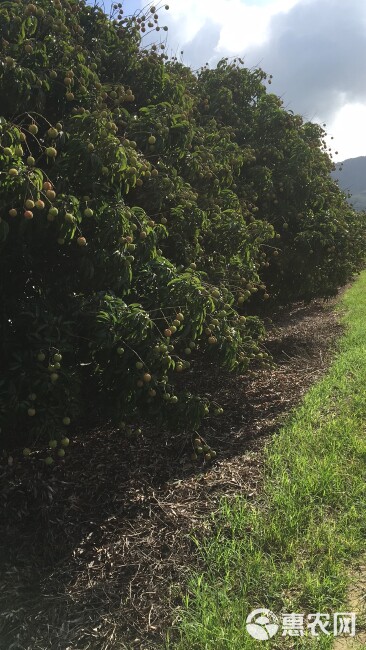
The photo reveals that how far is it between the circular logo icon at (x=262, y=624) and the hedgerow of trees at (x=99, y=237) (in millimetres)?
1286

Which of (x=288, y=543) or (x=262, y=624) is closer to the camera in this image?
(x=262, y=624)

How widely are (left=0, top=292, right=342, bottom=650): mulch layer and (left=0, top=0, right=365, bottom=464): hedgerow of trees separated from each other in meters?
0.43

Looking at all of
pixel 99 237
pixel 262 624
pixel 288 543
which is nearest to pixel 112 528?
pixel 288 543

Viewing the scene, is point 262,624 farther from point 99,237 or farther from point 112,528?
point 99,237

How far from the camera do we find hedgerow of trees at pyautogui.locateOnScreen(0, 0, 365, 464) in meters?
2.96

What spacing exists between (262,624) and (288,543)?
60cm

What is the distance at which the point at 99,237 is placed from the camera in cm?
320

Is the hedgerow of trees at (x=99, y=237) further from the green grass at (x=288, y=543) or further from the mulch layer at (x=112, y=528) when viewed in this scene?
the green grass at (x=288, y=543)

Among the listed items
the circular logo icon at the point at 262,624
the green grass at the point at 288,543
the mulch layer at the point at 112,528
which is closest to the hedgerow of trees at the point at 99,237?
the mulch layer at the point at 112,528

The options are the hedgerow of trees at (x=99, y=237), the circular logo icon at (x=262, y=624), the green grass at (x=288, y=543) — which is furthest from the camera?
the hedgerow of trees at (x=99, y=237)

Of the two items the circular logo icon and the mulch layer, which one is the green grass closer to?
the circular logo icon

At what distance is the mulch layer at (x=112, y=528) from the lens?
8.41ft

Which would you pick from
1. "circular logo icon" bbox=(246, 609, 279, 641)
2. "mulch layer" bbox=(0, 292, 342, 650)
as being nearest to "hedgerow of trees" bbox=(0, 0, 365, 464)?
"mulch layer" bbox=(0, 292, 342, 650)

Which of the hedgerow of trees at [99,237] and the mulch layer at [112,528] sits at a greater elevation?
the hedgerow of trees at [99,237]
